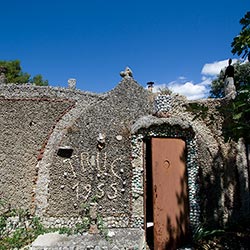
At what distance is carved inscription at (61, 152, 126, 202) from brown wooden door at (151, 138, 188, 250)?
1.16 metres

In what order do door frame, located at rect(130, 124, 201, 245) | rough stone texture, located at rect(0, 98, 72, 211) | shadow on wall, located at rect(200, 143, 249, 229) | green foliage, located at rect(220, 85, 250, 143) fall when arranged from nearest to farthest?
1. green foliage, located at rect(220, 85, 250, 143)
2. door frame, located at rect(130, 124, 201, 245)
3. shadow on wall, located at rect(200, 143, 249, 229)
4. rough stone texture, located at rect(0, 98, 72, 211)

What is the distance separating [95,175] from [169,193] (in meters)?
2.21

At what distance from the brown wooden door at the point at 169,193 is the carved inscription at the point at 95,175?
1161mm

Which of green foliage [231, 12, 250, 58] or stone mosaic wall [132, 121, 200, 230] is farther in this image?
stone mosaic wall [132, 121, 200, 230]

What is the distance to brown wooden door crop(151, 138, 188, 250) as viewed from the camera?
7.25m

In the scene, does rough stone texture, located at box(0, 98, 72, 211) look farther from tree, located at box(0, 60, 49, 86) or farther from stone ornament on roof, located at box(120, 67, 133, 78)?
tree, located at box(0, 60, 49, 86)

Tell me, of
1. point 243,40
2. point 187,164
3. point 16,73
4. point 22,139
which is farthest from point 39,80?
point 243,40

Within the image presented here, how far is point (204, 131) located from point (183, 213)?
293cm

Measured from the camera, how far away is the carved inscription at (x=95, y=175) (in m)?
8.06

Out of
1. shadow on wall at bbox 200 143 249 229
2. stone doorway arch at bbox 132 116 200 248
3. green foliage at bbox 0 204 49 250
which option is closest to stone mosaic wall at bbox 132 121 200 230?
stone doorway arch at bbox 132 116 200 248

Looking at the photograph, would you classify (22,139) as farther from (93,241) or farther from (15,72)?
(15,72)

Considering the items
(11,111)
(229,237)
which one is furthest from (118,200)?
(11,111)

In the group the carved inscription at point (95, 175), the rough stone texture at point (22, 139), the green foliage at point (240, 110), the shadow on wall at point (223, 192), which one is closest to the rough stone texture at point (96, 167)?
the carved inscription at point (95, 175)

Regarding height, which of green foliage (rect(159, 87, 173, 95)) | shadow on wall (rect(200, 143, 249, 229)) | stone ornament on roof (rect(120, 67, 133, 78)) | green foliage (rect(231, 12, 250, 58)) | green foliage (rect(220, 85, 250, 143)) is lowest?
shadow on wall (rect(200, 143, 249, 229))
